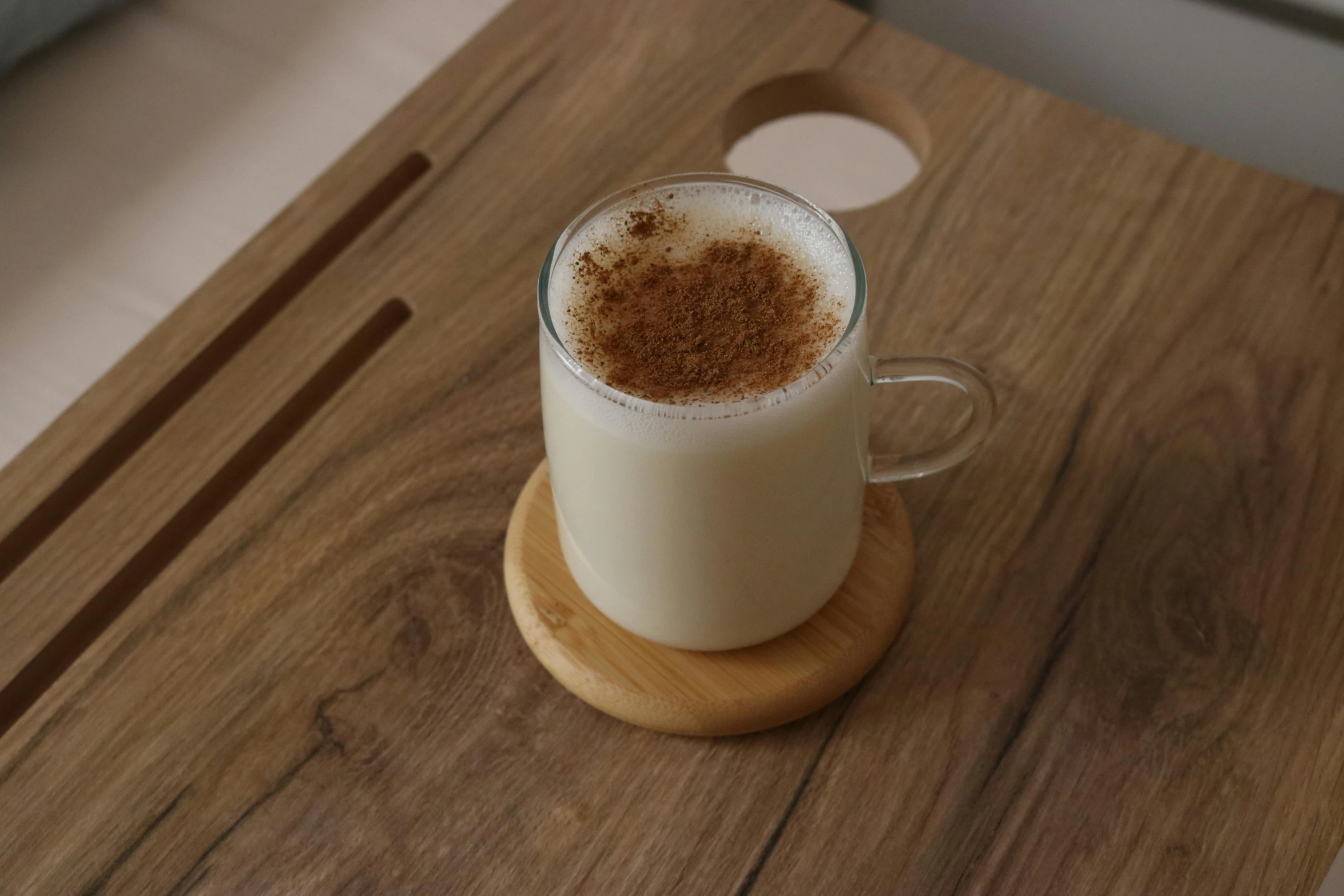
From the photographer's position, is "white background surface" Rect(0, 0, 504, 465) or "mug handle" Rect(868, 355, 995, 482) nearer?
"mug handle" Rect(868, 355, 995, 482)

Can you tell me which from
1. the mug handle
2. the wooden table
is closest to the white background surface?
the wooden table

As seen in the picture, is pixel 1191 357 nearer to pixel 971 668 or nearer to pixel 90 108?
pixel 971 668

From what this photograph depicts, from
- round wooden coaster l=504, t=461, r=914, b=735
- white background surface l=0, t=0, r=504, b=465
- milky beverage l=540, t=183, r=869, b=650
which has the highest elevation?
milky beverage l=540, t=183, r=869, b=650

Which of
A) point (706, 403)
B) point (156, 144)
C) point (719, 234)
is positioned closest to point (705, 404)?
point (706, 403)

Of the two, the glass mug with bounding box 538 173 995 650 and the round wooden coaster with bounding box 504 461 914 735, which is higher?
the glass mug with bounding box 538 173 995 650

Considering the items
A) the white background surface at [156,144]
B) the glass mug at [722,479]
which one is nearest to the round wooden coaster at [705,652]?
the glass mug at [722,479]

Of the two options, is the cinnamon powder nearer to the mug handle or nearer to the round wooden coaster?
the mug handle

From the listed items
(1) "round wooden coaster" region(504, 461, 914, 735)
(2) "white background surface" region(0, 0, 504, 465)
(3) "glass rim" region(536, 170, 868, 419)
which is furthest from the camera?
(2) "white background surface" region(0, 0, 504, 465)
